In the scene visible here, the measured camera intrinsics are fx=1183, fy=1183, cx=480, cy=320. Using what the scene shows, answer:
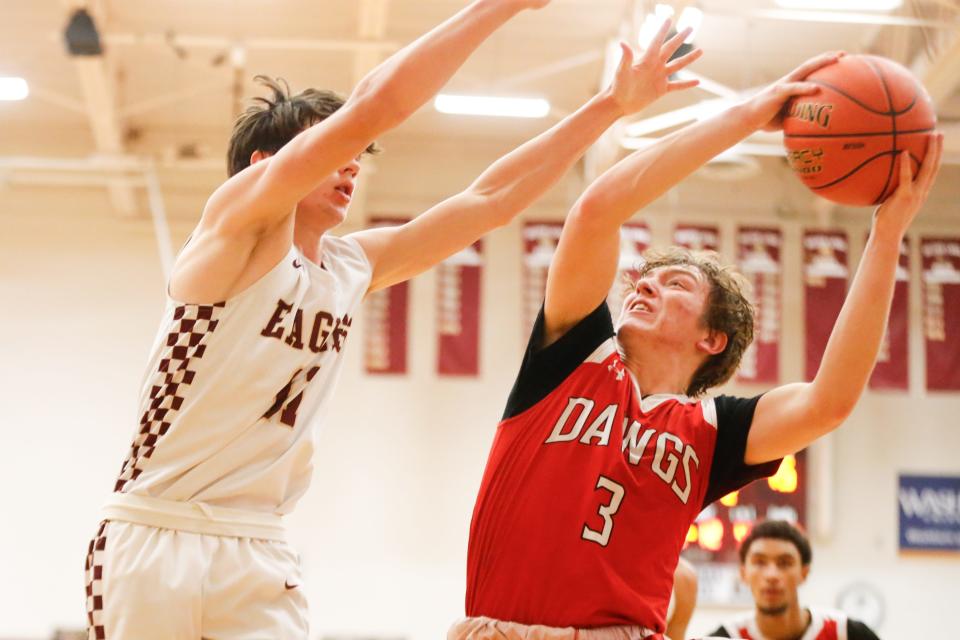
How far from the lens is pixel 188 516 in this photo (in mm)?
2922

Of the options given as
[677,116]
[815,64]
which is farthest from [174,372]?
[677,116]

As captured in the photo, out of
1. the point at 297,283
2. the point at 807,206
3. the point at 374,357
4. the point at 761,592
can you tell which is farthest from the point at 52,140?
the point at 297,283

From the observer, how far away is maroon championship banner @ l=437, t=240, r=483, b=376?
13578mm

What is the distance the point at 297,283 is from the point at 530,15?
9548mm

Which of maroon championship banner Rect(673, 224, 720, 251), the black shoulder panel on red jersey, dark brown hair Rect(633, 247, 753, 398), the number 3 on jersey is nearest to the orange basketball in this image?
dark brown hair Rect(633, 247, 753, 398)

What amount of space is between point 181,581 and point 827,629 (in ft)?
13.6

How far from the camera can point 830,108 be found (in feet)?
10.7

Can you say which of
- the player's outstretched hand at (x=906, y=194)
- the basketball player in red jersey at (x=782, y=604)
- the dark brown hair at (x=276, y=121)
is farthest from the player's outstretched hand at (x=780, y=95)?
the basketball player in red jersey at (x=782, y=604)

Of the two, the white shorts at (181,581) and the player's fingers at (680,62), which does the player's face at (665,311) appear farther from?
Result: the white shorts at (181,581)

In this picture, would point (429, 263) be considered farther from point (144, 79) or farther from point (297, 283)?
point (144, 79)

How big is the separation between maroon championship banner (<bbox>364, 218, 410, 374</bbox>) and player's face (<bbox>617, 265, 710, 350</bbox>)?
10135mm

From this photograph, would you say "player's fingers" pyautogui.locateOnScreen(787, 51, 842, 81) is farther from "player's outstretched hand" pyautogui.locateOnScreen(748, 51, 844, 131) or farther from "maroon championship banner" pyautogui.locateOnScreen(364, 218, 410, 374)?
"maroon championship banner" pyautogui.locateOnScreen(364, 218, 410, 374)

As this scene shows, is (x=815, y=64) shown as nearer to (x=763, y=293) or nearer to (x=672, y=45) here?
(x=672, y=45)

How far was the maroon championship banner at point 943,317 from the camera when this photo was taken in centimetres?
1355
